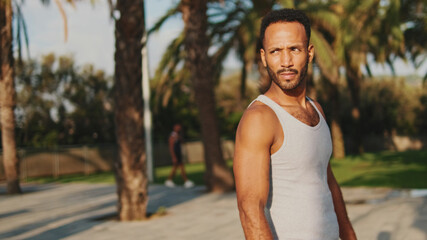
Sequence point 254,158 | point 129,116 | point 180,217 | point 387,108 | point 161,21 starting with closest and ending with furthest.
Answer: point 254,158 < point 129,116 < point 180,217 < point 161,21 < point 387,108

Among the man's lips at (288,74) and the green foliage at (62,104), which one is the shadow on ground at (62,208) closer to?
the man's lips at (288,74)

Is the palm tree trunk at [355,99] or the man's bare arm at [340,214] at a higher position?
the palm tree trunk at [355,99]

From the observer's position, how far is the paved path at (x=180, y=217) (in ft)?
23.8

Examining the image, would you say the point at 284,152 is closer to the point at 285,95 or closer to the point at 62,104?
the point at 285,95

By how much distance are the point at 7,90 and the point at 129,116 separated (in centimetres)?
663

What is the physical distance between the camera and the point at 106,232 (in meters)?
7.74

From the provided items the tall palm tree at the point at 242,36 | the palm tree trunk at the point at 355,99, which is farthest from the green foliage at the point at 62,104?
the palm tree trunk at the point at 355,99

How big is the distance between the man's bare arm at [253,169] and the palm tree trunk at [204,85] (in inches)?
396

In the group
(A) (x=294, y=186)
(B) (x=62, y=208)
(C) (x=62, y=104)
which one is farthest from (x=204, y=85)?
(C) (x=62, y=104)

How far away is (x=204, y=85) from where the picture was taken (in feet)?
39.5

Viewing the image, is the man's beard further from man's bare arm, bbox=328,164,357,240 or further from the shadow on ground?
the shadow on ground

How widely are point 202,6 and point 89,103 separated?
71.6 feet

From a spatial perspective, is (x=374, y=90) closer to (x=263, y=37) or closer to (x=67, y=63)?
(x=67, y=63)

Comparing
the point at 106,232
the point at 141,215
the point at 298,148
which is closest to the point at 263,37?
the point at 298,148
